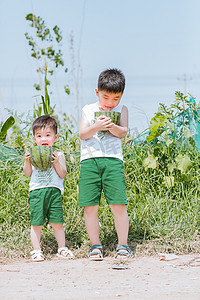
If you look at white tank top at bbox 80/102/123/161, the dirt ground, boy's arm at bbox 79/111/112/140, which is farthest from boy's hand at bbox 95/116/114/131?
the dirt ground

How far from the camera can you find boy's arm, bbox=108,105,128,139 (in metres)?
3.27

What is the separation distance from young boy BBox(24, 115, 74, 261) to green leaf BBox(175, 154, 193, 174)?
1.20 m

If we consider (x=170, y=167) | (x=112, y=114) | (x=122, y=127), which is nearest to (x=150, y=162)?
(x=170, y=167)

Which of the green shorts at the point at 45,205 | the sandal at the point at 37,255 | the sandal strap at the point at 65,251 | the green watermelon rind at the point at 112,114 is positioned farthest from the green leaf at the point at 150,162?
the sandal at the point at 37,255

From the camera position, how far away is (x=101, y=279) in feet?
8.82

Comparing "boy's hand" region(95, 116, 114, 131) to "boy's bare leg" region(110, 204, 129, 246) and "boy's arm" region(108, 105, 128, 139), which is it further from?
"boy's bare leg" region(110, 204, 129, 246)

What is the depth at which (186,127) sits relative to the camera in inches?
166

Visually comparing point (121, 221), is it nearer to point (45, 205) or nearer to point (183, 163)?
point (45, 205)

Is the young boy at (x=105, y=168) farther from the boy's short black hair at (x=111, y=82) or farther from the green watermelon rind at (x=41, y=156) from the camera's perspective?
the green watermelon rind at (x=41, y=156)

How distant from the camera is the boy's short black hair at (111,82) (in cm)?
325

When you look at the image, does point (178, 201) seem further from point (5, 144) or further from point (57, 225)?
point (5, 144)

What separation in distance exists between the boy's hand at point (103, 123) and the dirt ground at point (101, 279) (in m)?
1.04

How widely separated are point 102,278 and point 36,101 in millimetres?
2828

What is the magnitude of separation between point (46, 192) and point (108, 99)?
92 cm
